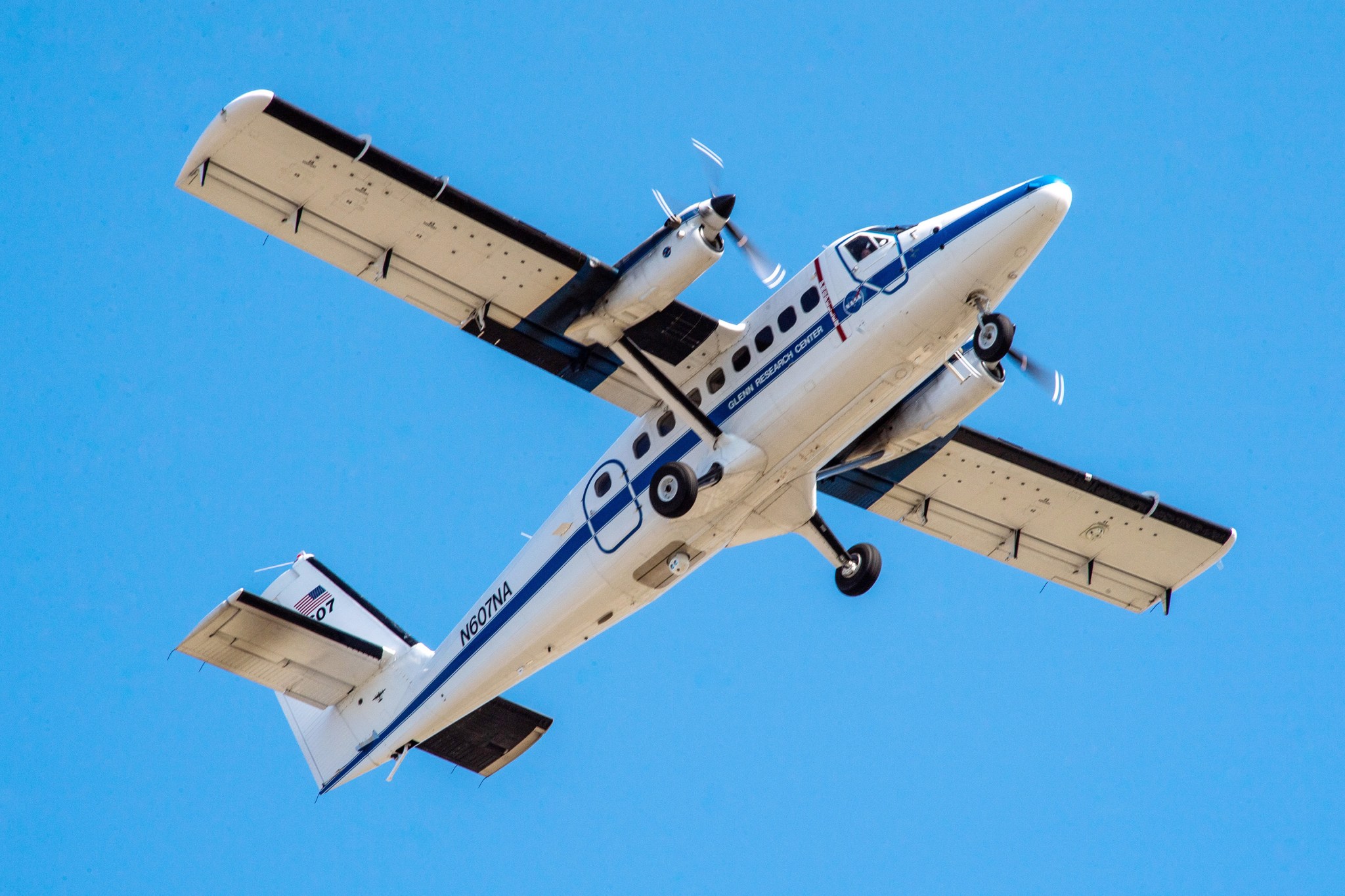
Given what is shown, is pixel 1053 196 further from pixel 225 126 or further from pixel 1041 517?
pixel 225 126

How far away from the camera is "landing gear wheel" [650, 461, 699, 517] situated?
648 inches

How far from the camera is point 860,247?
16.4 m

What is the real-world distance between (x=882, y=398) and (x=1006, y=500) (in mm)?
4534

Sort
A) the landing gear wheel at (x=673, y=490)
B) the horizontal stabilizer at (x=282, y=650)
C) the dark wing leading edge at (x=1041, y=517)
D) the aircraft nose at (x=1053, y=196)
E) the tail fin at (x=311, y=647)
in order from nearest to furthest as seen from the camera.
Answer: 1. the aircraft nose at (x=1053, y=196)
2. the landing gear wheel at (x=673, y=490)
3. the horizontal stabilizer at (x=282, y=650)
4. the tail fin at (x=311, y=647)
5. the dark wing leading edge at (x=1041, y=517)

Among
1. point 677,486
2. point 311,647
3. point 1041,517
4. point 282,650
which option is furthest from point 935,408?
point 282,650

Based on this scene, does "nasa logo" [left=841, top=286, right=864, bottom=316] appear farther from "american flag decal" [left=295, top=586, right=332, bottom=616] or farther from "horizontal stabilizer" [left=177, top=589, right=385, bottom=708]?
"american flag decal" [left=295, top=586, right=332, bottom=616]

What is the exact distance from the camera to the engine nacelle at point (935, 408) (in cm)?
1758

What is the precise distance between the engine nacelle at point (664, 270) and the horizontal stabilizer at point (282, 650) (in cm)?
512

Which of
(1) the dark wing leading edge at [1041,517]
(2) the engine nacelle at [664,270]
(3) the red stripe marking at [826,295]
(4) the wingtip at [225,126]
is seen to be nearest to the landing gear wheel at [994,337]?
(3) the red stripe marking at [826,295]

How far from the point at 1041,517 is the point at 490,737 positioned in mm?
7533

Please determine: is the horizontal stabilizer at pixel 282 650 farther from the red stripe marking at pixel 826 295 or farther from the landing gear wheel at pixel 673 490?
the red stripe marking at pixel 826 295

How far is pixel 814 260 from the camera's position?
16766 millimetres

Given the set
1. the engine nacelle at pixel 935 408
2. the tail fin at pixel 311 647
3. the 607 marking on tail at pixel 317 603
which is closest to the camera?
the engine nacelle at pixel 935 408

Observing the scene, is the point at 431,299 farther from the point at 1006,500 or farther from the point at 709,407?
the point at 1006,500
